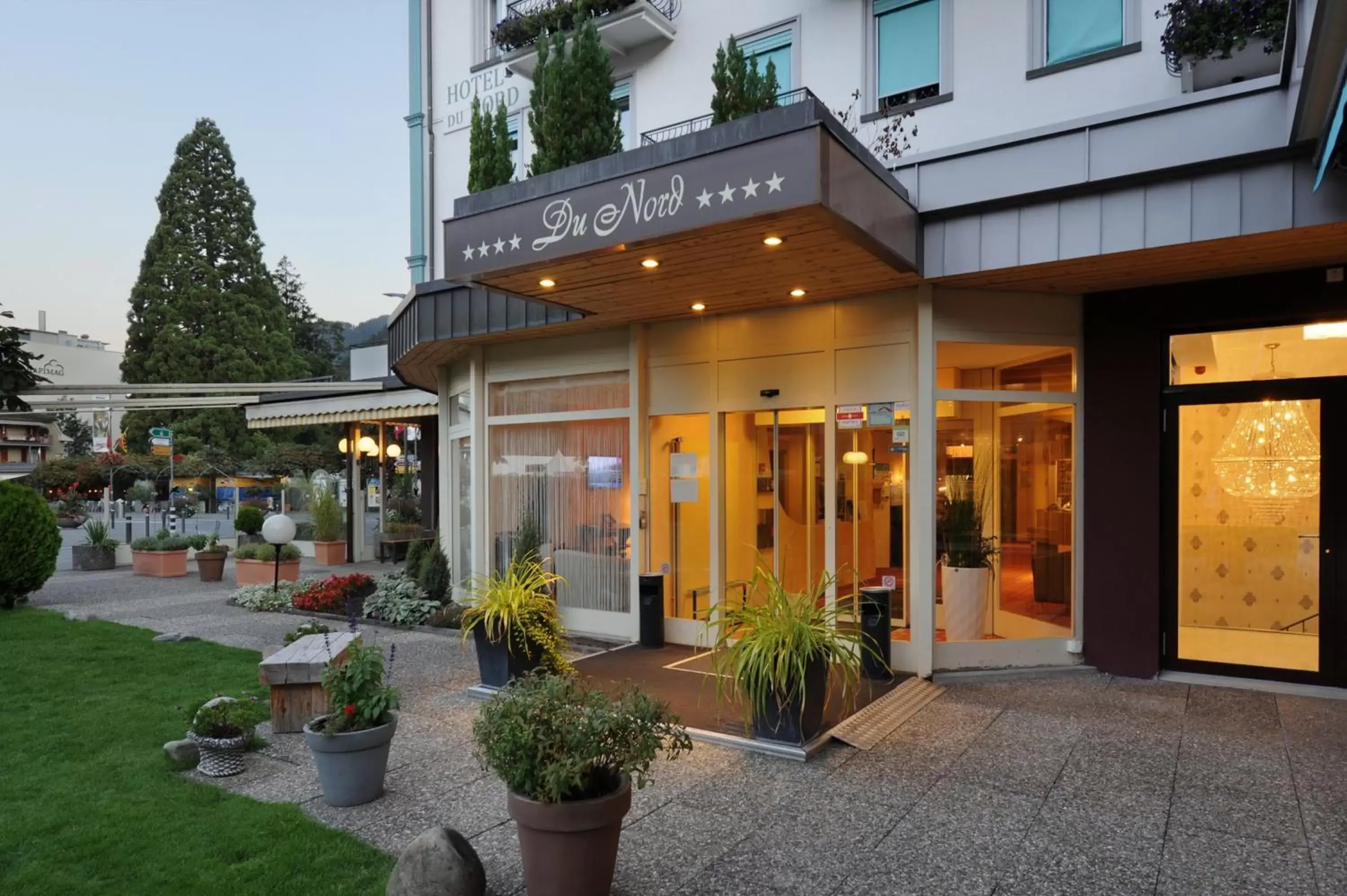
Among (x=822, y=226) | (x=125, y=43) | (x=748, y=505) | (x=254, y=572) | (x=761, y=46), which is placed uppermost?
(x=125, y=43)

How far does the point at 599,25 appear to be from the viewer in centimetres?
966

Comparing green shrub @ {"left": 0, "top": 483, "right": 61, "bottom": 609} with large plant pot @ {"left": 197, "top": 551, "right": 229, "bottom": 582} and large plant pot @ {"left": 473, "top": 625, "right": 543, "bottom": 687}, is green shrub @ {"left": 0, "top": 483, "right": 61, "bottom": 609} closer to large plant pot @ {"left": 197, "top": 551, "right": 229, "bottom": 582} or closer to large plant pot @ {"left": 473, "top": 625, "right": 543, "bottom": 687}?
large plant pot @ {"left": 197, "top": 551, "right": 229, "bottom": 582}

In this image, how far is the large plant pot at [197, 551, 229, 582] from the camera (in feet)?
45.9

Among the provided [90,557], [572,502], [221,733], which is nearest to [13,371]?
[572,502]

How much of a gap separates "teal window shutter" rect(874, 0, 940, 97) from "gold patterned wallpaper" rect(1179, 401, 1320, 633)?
4.23 meters

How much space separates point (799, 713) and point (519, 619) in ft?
7.92

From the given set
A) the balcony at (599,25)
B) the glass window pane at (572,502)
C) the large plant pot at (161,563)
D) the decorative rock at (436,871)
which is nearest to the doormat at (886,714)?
the decorative rock at (436,871)

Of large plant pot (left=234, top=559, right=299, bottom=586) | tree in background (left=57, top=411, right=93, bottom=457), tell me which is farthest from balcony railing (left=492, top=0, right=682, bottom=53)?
tree in background (left=57, top=411, right=93, bottom=457)

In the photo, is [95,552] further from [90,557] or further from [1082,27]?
[1082,27]

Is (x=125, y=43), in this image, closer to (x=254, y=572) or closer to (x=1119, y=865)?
(x=254, y=572)

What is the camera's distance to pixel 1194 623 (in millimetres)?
6652

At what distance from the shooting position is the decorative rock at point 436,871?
3.01 meters

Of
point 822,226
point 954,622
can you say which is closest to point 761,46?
point 822,226

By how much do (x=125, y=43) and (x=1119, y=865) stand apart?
26.3m
